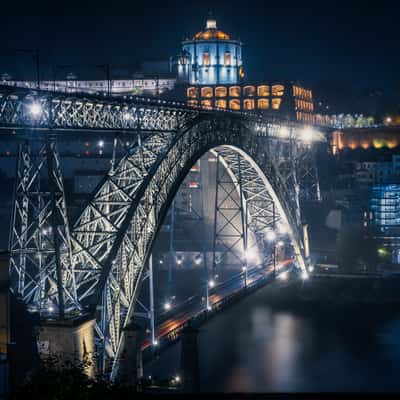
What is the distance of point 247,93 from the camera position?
88188mm

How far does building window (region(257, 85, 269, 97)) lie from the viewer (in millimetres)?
88625

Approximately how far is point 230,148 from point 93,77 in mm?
53988

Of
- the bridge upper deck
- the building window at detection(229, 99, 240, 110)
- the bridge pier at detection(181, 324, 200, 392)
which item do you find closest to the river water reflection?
the bridge pier at detection(181, 324, 200, 392)

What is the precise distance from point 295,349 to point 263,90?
5608 cm

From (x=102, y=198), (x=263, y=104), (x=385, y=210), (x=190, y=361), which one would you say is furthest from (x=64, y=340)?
(x=263, y=104)

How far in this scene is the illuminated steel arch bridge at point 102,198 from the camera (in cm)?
2017

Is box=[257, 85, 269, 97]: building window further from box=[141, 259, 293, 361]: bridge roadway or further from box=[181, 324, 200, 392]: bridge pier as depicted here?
box=[181, 324, 200, 392]: bridge pier

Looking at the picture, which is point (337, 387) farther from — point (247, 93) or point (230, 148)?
point (247, 93)

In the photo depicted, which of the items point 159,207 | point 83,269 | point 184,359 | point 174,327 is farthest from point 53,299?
point 174,327

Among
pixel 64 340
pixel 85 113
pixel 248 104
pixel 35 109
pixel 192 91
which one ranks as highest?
pixel 192 91

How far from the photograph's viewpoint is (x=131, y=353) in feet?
77.4

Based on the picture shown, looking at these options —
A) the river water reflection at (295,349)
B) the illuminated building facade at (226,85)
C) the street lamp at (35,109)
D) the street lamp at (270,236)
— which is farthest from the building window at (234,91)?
the street lamp at (35,109)

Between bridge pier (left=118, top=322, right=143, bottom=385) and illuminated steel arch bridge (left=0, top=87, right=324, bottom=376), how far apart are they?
254 millimetres

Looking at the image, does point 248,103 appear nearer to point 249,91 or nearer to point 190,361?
point 249,91
